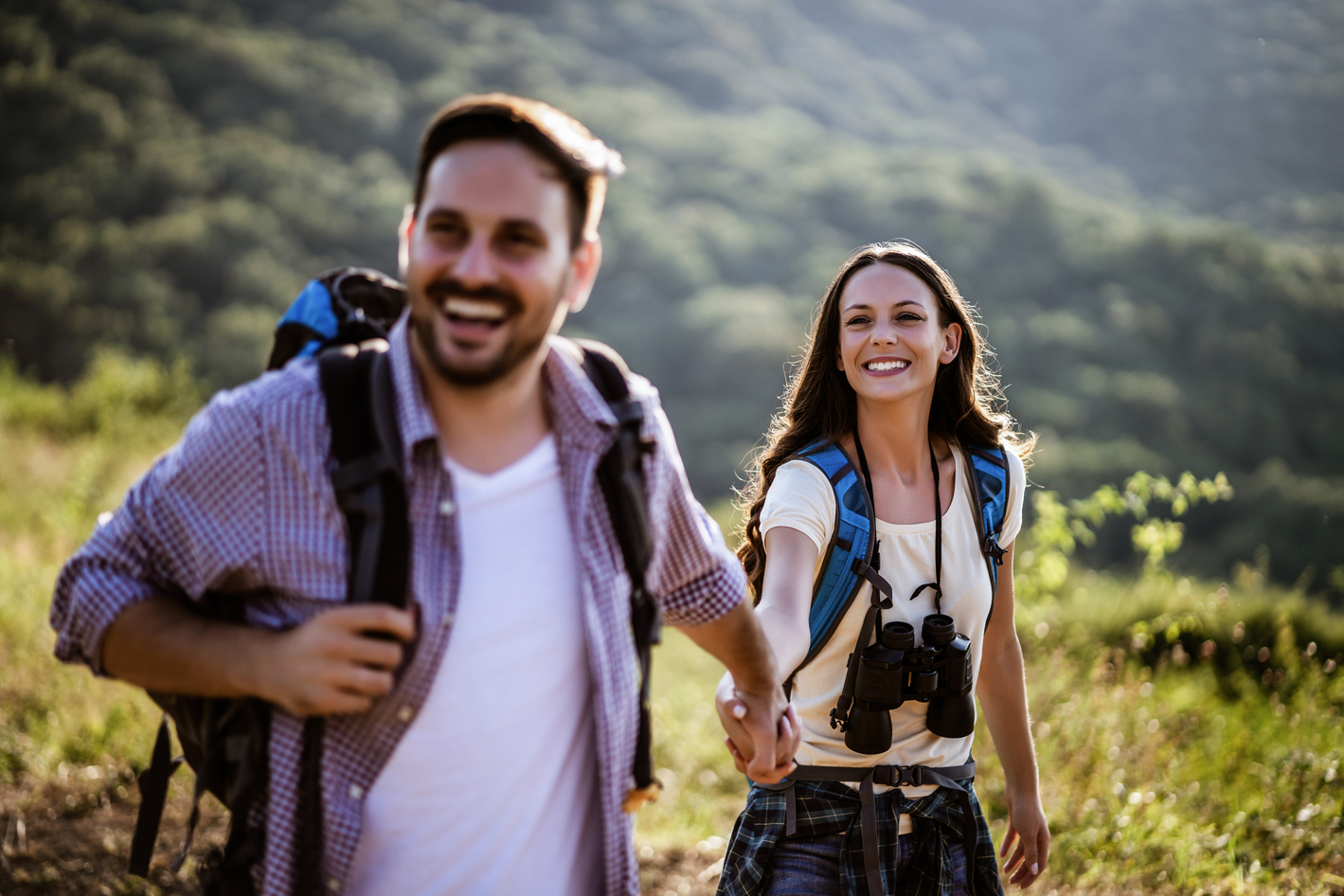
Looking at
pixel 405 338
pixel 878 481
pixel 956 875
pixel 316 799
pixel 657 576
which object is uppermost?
pixel 405 338

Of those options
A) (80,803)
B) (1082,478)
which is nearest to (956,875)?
(80,803)

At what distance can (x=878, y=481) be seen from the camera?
262 cm

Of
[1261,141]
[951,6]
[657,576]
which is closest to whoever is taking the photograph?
[657,576]

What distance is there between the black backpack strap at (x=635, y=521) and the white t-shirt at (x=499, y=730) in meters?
0.08

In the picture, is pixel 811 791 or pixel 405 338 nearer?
pixel 405 338

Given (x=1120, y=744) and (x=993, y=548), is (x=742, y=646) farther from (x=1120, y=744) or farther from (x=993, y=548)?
(x=1120, y=744)

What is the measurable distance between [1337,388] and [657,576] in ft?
77.4

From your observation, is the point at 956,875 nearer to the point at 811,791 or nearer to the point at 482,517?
the point at 811,791

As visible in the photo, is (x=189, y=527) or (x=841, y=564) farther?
(x=841, y=564)

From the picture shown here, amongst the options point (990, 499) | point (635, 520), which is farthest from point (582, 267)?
point (990, 499)

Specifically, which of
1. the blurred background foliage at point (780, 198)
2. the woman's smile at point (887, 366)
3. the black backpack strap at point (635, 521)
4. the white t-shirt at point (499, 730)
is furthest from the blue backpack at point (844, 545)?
the blurred background foliage at point (780, 198)

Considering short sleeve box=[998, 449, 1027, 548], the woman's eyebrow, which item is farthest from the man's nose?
short sleeve box=[998, 449, 1027, 548]

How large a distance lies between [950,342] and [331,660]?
2.15m

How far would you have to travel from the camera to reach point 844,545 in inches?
95.7
